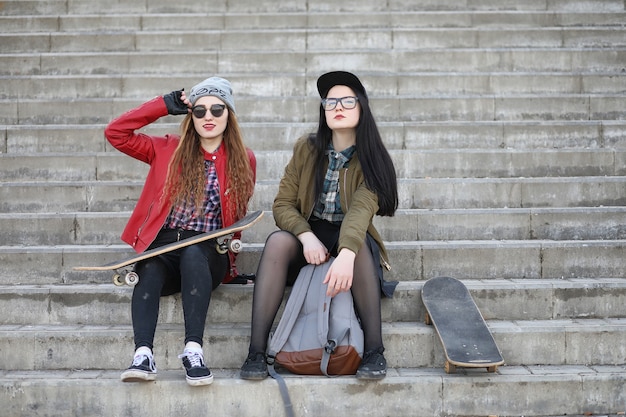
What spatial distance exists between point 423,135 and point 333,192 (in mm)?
2067

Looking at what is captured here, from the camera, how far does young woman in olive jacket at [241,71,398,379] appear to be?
11.4 feet

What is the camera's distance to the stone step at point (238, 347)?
12.2 feet

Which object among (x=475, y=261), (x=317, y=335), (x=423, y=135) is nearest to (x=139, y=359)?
(x=317, y=335)

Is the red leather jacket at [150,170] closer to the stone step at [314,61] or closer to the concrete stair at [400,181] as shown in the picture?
the concrete stair at [400,181]

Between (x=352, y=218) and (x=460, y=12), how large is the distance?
15.6 ft

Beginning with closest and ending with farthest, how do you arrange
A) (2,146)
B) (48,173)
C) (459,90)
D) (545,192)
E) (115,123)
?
(115,123) → (545,192) → (48,173) → (2,146) → (459,90)

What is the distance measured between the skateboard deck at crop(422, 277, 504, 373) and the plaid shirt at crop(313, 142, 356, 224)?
0.67m

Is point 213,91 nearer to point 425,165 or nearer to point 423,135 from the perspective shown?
point 425,165

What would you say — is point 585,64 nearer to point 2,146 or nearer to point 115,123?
point 115,123

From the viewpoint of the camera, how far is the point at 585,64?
6.69 metres

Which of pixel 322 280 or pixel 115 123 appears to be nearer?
pixel 322 280

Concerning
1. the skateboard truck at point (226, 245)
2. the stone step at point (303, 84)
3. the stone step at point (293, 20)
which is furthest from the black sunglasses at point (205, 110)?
the stone step at point (293, 20)

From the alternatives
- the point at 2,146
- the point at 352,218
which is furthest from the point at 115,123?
the point at 2,146

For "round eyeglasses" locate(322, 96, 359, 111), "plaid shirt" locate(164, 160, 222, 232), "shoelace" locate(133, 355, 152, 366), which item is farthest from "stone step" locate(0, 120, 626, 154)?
"shoelace" locate(133, 355, 152, 366)
